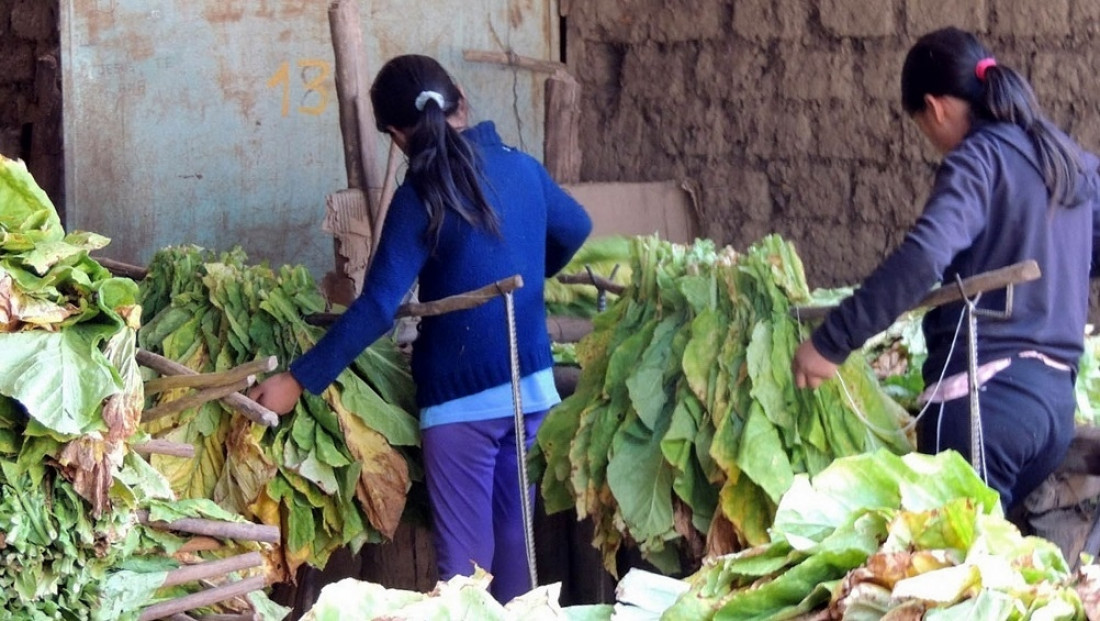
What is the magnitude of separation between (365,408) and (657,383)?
0.79 m

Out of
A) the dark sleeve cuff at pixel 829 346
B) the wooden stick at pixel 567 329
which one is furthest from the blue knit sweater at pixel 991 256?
the wooden stick at pixel 567 329

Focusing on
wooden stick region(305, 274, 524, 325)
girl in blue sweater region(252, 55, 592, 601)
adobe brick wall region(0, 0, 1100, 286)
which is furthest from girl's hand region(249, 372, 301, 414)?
adobe brick wall region(0, 0, 1100, 286)

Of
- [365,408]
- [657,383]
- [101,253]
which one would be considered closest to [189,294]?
[365,408]

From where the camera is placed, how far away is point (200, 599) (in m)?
2.60

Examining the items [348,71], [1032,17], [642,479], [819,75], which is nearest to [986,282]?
[642,479]

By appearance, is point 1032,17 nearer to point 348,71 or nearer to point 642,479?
point 348,71

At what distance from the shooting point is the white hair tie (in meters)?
3.35

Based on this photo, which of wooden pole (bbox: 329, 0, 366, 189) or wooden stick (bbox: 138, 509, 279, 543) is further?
wooden pole (bbox: 329, 0, 366, 189)

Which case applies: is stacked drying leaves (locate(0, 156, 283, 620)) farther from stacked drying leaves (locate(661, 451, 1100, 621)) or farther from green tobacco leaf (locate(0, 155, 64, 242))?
stacked drying leaves (locate(661, 451, 1100, 621))

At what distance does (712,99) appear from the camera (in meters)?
5.93

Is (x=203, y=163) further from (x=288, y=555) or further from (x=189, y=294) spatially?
(x=288, y=555)

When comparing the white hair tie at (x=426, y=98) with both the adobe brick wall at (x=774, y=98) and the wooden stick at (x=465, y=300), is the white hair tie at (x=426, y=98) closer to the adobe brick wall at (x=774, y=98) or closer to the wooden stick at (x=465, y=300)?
the wooden stick at (x=465, y=300)

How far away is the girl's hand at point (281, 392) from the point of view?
3.41 meters

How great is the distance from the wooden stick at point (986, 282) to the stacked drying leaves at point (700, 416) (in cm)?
22
